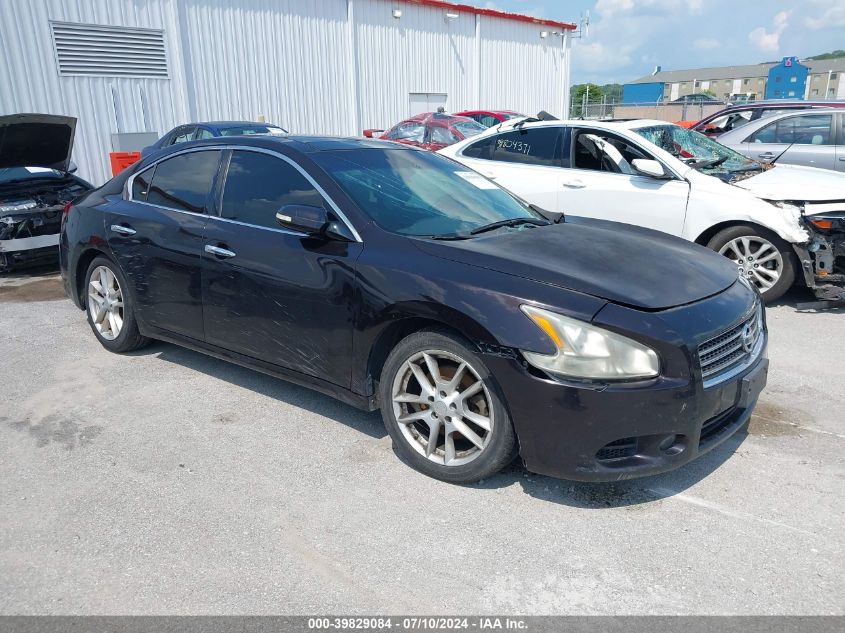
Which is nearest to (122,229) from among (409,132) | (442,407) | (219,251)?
(219,251)

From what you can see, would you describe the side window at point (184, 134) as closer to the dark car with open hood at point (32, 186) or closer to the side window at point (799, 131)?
the dark car with open hood at point (32, 186)

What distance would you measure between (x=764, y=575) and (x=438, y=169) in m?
2.86

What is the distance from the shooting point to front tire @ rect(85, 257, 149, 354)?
4844 mm

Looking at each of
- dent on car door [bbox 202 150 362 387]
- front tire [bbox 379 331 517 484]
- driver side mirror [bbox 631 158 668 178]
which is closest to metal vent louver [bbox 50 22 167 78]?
dent on car door [bbox 202 150 362 387]

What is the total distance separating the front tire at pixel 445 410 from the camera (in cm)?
307

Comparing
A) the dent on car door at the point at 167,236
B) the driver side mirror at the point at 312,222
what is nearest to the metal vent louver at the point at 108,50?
the dent on car door at the point at 167,236

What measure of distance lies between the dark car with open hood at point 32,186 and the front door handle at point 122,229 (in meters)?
3.64

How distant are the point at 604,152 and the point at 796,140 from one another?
4.80 m

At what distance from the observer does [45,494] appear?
324cm

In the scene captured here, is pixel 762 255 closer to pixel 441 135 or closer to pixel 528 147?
pixel 528 147

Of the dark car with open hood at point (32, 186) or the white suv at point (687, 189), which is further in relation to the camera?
the dark car with open hood at point (32, 186)

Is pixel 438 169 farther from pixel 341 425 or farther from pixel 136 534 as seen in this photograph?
pixel 136 534

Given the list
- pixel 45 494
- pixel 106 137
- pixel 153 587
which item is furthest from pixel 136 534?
pixel 106 137

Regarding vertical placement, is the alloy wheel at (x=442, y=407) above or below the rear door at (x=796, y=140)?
below
